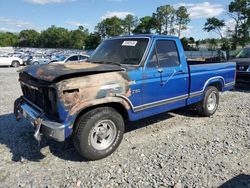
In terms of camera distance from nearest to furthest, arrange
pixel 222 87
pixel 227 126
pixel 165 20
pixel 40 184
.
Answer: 1. pixel 40 184
2. pixel 227 126
3. pixel 222 87
4. pixel 165 20

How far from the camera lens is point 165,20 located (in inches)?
3568

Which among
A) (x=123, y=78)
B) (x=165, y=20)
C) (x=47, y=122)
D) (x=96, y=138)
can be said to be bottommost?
(x=96, y=138)

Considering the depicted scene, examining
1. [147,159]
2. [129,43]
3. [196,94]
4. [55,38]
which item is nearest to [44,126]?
[147,159]

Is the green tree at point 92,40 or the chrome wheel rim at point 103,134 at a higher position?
the green tree at point 92,40

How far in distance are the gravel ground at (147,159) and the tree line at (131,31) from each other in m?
43.8

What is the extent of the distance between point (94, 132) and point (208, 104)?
372 centimetres

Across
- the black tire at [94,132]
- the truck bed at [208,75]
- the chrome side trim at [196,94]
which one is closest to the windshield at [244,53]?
the truck bed at [208,75]

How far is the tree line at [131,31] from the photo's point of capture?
4572cm

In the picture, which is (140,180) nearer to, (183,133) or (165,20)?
(183,133)

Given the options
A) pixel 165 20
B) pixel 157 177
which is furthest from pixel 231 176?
pixel 165 20

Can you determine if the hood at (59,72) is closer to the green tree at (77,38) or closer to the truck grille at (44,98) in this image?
the truck grille at (44,98)

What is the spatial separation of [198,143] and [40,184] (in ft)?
9.92

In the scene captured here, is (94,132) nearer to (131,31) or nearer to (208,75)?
(208,75)

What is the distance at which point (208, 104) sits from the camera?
22.4ft
